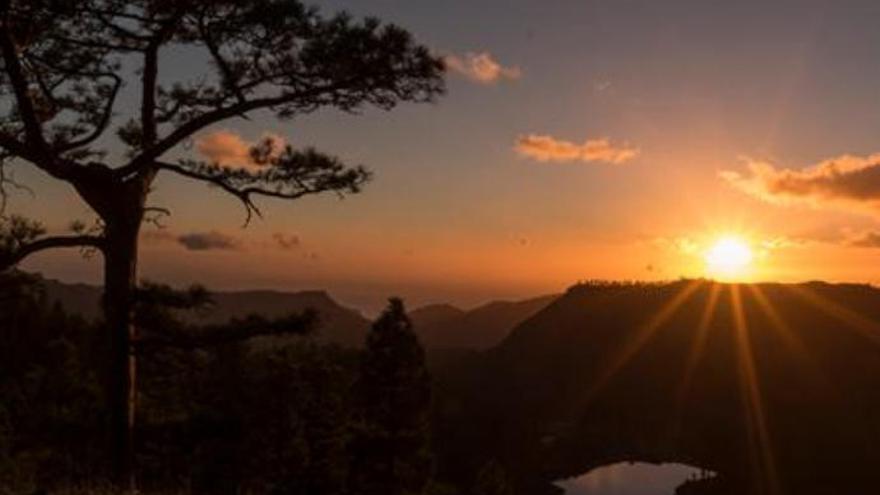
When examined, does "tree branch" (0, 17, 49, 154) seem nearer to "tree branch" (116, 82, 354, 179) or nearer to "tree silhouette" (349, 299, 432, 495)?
"tree branch" (116, 82, 354, 179)

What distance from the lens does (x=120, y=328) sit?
14.5 m

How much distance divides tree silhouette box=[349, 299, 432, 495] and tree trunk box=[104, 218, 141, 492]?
29.1m

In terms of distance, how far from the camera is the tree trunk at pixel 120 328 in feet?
47.1

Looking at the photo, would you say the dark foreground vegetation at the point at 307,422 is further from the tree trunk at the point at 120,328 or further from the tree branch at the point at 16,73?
the tree branch at the point at 16,73

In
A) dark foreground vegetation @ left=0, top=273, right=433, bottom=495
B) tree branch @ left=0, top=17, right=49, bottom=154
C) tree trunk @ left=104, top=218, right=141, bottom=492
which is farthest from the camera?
dark foreground vegetation @ left=0, top=273, right=433, bottom=495

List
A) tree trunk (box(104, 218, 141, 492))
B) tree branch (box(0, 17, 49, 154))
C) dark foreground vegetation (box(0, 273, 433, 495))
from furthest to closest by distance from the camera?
dark foreground vegetation (box(0, 273, 433, 495)), tree trunk (box(104, 218, 141, 492)), tree branch (box(0, 17, 49, 154))

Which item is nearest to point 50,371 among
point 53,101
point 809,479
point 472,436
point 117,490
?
point 53,101

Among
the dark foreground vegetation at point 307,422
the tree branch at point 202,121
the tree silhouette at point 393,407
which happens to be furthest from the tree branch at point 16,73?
the tree silhouette at point 393,407

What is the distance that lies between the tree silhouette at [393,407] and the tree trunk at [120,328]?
2914 cm

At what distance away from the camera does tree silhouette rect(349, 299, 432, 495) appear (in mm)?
43656

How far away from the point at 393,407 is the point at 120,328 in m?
29.7

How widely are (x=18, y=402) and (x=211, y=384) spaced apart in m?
11.1

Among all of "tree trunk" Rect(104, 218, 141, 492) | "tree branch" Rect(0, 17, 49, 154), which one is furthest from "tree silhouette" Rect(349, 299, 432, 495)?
"tree branch" Rect(0, 17, 49, 154)

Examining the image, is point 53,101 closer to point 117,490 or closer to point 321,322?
point 321,322
